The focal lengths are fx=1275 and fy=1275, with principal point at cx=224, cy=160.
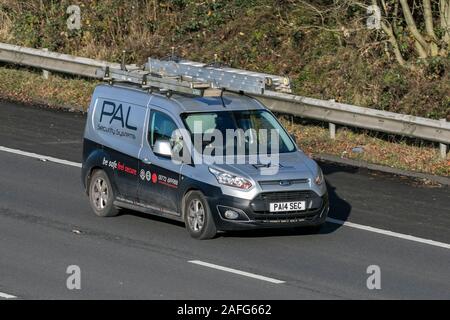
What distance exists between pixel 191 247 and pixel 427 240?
3164 mm

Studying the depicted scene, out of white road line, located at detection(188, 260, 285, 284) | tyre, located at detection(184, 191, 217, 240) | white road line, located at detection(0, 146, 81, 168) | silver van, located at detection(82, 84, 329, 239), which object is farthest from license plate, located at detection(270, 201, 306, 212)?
white road line, located at detection(0, 146, 81, 168)

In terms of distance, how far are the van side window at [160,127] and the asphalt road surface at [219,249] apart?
1165 mm

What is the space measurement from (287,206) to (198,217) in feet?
3.69

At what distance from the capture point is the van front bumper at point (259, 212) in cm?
1538

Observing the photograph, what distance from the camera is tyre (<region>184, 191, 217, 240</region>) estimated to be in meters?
15.6

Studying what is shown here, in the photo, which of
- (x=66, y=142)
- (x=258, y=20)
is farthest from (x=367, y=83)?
(x=66, y=142)

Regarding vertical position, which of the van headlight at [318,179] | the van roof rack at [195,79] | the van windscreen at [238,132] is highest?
the van roof rack at [195,79]

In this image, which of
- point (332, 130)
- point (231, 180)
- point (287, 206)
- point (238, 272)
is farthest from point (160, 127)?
point (332, 130)

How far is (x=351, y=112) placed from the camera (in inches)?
867

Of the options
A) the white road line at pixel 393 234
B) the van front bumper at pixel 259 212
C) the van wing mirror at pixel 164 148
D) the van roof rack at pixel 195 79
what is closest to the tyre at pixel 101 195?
the van wing mirror at pixel 164 148

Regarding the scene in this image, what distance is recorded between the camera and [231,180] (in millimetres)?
15469

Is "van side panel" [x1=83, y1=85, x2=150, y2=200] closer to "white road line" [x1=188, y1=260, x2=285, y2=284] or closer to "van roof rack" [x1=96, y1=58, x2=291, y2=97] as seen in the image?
"van roof rack" [x1=96, y1=58, x2=291, y2=97]

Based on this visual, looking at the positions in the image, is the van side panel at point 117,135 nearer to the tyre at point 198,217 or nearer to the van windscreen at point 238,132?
the van windscreen at point 238,132
